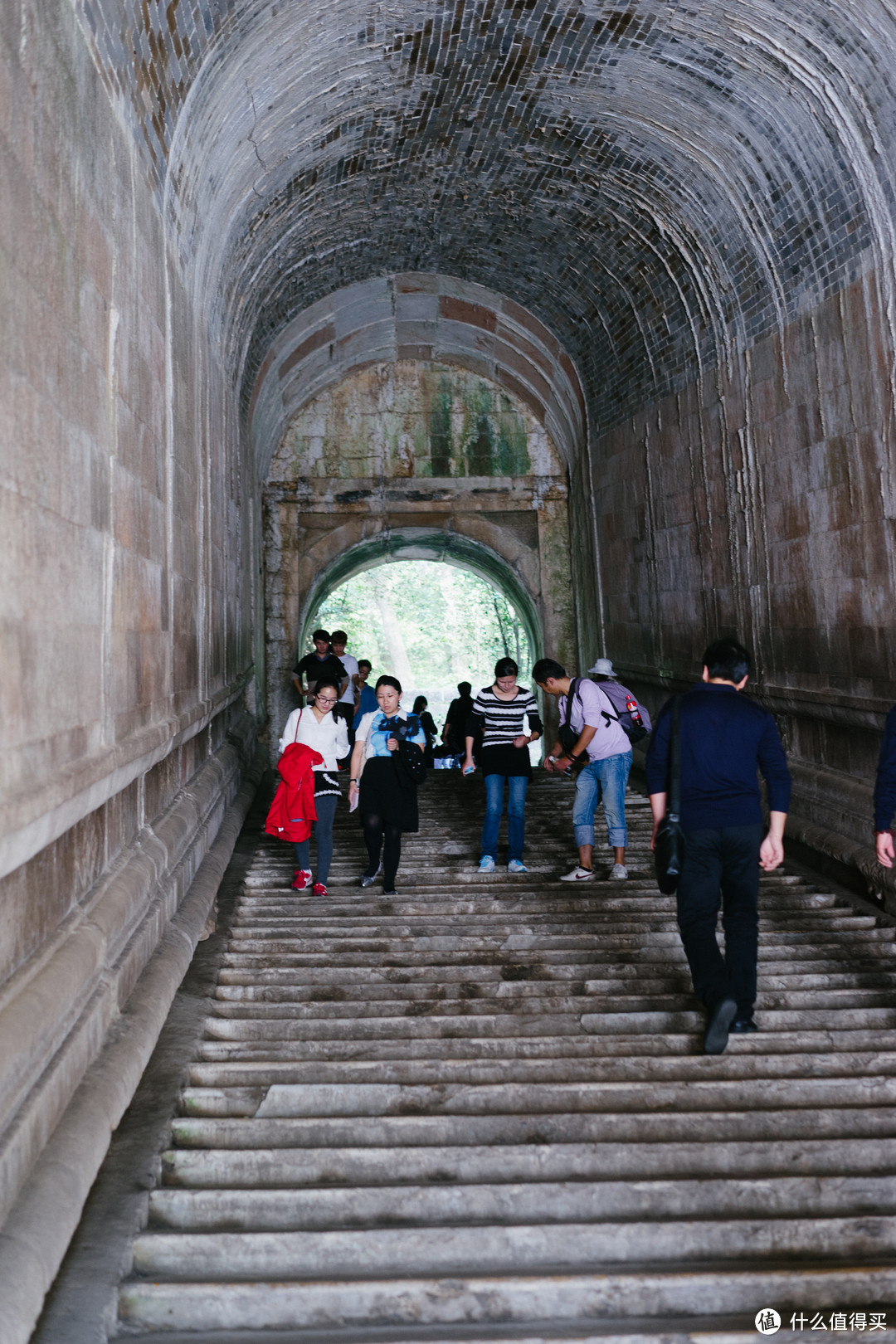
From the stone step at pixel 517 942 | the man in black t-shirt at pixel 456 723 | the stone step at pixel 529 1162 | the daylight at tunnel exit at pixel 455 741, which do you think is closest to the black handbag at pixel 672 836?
the daylight at tunnel exit at pixel 455 741

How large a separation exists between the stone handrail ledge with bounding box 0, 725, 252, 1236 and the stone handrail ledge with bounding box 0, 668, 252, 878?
360mm

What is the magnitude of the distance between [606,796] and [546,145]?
481cm

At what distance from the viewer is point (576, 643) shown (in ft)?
43.5

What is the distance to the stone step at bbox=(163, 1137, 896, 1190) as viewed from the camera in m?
3.39

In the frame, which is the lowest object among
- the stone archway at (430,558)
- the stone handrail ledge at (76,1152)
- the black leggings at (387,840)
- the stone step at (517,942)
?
the stone step at (517,942)

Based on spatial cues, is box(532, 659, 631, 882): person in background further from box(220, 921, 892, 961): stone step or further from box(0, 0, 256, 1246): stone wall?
box(0, 0, 256, 1246): stone wall

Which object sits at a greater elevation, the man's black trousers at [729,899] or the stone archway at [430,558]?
the stone archway at [430,558]

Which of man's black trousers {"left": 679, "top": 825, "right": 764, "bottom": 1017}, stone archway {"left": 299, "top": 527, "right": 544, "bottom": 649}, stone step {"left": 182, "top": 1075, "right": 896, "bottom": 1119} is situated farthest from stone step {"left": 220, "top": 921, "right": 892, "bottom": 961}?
stone archway {"left": 299, "top": 527, "right": 544, "bottom": 649}

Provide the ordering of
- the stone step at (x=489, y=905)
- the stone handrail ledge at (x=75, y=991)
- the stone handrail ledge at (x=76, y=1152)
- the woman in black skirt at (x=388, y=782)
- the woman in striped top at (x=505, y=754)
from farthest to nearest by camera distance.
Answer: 1. the woman in striped top at (x=505, y=754)
2. the woman in black skirt at (x=388, y=782)
3. the stone step at (x=489, y=905)
4. the stone handrail ledge at (x=75, y=991)
5. the stone handrail ledge at (x=76, y=1152)

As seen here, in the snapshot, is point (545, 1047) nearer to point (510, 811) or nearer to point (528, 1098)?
point (528, 1098)

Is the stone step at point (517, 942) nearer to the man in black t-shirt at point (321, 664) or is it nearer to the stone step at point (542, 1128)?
the stone step at point (542, 1128)

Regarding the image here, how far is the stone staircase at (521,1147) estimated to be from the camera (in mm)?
2850

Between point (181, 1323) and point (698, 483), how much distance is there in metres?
7.13

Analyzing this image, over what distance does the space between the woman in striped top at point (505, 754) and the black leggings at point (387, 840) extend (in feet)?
2.22
